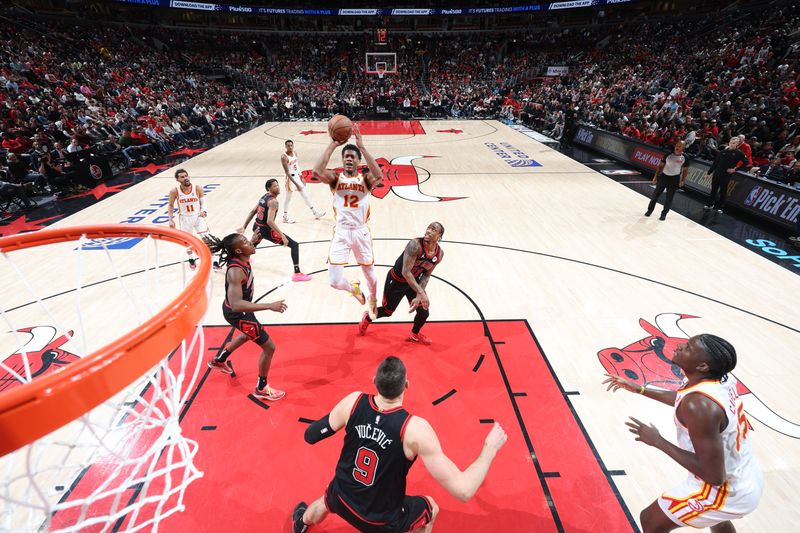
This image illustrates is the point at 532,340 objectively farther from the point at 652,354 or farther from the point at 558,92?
the point at 558,92

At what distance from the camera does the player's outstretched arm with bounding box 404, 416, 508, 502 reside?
1.94 m

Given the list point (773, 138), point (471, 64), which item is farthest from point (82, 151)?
point (471, 64)

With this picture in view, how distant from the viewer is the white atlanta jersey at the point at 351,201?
183 inches

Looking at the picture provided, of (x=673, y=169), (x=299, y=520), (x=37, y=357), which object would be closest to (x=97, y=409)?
(x=299, y=520)

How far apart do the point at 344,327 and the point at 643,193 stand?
9.46 meters

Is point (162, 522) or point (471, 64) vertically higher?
point (471, 64)

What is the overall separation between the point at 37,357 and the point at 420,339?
428 cm

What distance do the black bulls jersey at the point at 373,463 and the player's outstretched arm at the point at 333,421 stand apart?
0.05 meters

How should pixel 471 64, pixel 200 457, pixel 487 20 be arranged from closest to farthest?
pixel 200 457, pixel 471 64, pixel 487 20

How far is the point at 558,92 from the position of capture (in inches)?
964

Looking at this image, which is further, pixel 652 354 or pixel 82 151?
A: pixel 82 151

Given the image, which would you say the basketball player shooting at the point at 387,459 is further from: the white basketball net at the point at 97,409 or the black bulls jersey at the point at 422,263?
the black bulls jersey at the point at 422,263

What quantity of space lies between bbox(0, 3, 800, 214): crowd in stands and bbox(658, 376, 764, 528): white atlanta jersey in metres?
9.35

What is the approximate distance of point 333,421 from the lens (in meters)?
2.28
